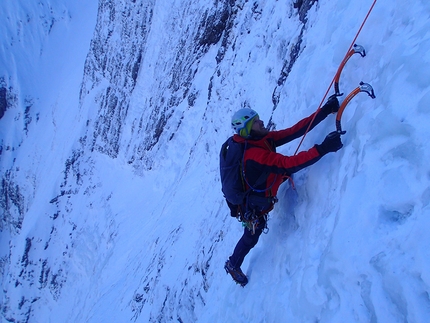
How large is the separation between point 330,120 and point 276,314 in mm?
2360

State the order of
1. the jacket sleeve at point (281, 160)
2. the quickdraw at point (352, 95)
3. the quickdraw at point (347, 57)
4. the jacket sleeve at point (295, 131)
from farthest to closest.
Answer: the jacket sleeve at point (295, 131) → the quickdraw at point (347, 57) → the jacket sleeve at point (281, 160) → the quickdraw at point (352, 95)

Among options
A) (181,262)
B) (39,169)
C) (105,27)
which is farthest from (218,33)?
(39,169)

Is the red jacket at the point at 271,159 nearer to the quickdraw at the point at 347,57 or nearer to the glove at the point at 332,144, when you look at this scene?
the glove at the point at 332,144

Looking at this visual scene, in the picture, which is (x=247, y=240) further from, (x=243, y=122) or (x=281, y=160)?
(x=243, y=122)

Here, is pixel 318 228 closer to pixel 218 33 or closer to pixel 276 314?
pixel 276 314

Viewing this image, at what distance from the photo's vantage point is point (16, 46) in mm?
42469

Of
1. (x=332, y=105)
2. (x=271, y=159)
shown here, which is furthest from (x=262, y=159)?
(x=332, y=105)

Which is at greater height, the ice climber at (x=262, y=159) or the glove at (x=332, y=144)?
the ice climber at (x=262, y=159)

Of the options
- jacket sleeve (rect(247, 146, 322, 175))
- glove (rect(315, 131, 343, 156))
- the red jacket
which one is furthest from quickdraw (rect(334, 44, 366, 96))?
jacket sleeve (rect(247, 146, 322, 175))

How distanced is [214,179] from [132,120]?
38.2 feet

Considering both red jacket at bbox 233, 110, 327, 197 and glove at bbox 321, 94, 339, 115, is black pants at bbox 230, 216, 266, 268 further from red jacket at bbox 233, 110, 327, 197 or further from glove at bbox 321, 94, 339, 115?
glove at bbox 321, 94, 339, 115

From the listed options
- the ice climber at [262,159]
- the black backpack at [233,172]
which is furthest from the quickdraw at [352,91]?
the black backpack at [233,172]

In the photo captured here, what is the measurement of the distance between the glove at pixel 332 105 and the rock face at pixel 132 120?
3.03 m

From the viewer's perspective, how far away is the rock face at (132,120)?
33.8 feet
